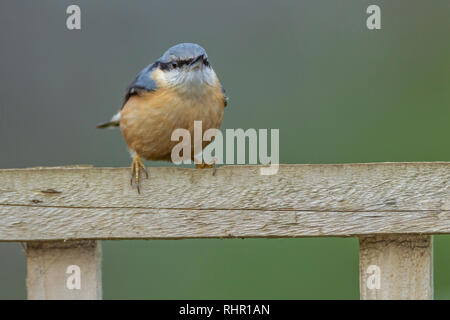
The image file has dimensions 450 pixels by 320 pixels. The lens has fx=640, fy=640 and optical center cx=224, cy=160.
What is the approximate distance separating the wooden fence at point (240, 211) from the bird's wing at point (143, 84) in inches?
36.3

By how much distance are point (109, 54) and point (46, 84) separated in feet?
1.84

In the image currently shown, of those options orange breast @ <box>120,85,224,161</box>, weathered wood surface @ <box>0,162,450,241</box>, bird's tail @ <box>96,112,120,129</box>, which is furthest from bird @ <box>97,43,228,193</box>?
weathered wood surface @ <box>0,162,450,241</box>

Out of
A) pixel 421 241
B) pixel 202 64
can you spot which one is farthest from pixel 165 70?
pixel 421 241

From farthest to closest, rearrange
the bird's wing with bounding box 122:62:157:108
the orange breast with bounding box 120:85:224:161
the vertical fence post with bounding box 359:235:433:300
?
the bird's wing with bounding box 122:62:157:108 < the orange breast with bounding box 120:85:224:161 < the vertical fence post with bounding box 359:235:433:300

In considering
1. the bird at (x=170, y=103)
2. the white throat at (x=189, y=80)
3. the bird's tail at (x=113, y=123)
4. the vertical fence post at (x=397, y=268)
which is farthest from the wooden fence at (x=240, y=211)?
the bird's tail at (x=113, y=123)

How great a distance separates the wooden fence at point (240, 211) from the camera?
2074 mm

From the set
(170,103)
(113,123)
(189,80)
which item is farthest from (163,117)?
(113,123)

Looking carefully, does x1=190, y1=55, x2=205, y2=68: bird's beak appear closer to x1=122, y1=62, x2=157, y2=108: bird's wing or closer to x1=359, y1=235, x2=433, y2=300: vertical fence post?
x1=122, y1=62, x2=157, y2=108: bird's wing

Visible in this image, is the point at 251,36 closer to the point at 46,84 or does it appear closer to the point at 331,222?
the point at 46,84

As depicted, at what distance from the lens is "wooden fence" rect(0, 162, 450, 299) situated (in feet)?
6.81

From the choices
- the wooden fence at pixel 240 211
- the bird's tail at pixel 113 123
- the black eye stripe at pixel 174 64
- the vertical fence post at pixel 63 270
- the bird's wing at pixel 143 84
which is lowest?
the vertical fence post at pixel 63 270

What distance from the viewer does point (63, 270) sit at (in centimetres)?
213

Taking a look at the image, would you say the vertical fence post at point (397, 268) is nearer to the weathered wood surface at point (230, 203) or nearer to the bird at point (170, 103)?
the weathered wood surface at point (230, 203)

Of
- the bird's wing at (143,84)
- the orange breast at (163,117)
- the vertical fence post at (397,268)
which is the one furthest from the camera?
the bird's wing at (143,84)
